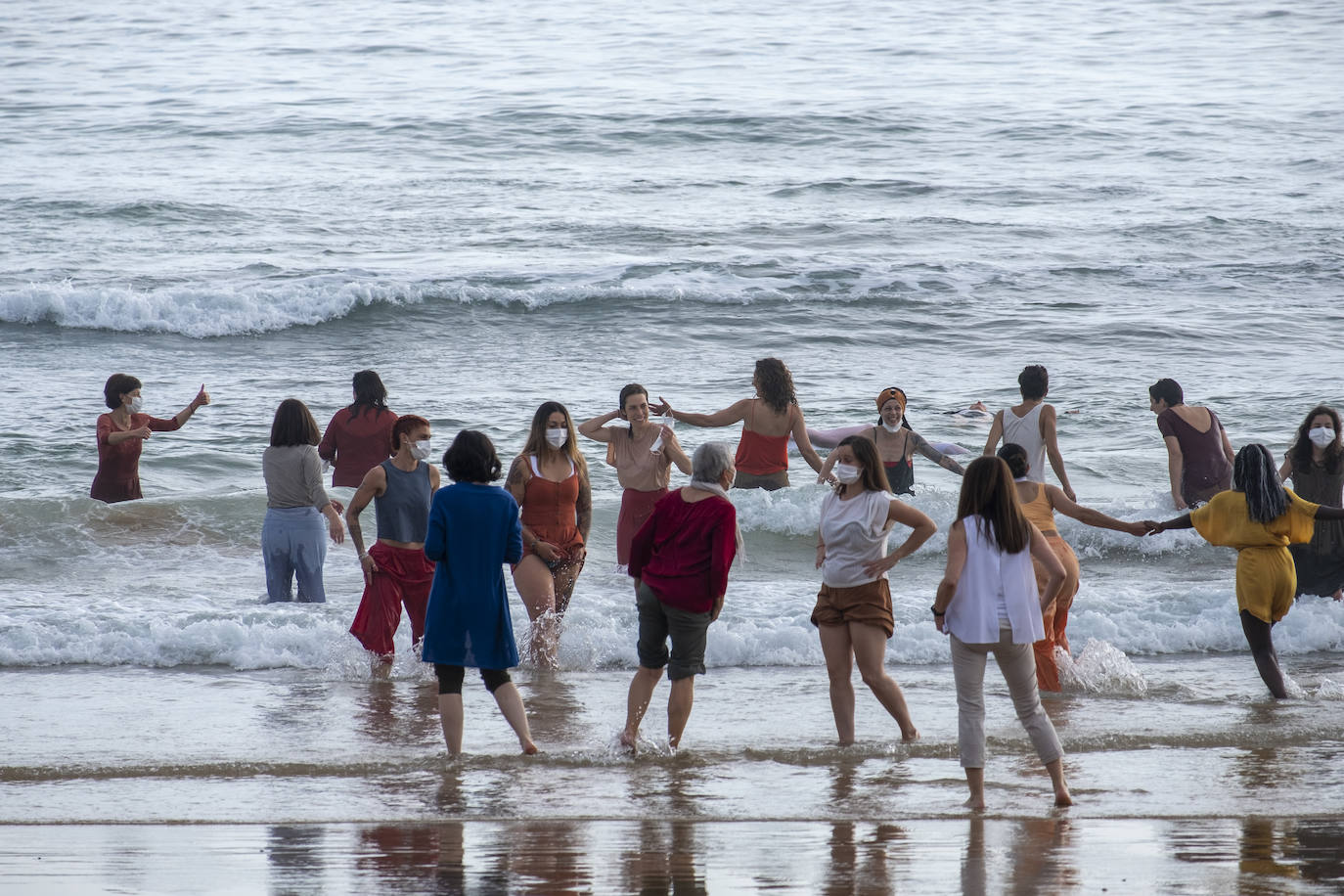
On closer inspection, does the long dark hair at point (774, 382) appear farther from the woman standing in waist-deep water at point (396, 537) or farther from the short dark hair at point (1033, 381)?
the woman standing in waist-deep water at point (396, 537)

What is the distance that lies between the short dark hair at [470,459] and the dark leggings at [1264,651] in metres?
4.03

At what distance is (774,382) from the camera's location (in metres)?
9.13

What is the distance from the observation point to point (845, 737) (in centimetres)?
642

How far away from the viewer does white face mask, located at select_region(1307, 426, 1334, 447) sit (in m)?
8.12

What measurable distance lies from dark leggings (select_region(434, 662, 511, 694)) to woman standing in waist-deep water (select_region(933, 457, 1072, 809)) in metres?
2.01

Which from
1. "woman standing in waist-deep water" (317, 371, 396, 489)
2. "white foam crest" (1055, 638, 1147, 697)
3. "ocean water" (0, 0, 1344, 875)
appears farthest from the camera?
"woman standing in waist-deep water" (317, 371, 396, 489)

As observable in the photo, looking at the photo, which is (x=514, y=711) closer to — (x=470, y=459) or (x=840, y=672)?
(x=470, y=459)

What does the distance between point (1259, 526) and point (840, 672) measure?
2.35m

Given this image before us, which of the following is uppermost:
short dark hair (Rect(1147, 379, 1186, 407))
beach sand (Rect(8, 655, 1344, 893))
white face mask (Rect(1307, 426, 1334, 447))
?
short dark hair (Rect(1147, 379, 1186, 407))

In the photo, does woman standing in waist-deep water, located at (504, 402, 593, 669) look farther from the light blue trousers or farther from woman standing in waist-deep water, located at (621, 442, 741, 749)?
the light blue trousers

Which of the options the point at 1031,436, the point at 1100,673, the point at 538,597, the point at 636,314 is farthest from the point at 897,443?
the point at 636,314

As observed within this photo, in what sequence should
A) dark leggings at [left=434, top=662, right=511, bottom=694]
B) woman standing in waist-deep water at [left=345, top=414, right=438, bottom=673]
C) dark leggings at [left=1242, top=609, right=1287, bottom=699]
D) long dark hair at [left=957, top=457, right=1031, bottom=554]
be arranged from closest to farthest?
1. long dark hair at [left=957, top=457, right=1031, bottom=554]
2. dark leggings at [left=434, top=662, right=511, bottom=694]
3. dark leggings at [left=1242, top=609, right=1287, bottom=699]
4. woman standing in waist-deep water at [left=345, top=414, right=438, bottom=673]

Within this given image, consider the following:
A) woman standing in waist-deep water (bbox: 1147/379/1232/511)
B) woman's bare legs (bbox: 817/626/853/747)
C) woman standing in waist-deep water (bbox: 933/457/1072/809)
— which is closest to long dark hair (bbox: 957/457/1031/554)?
woman standing in waist-deep water (bbox: 933/457/1072/809)

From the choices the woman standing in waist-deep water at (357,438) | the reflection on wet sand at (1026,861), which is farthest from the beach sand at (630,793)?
the woman standing in waist-deep water at (357,438)
